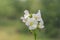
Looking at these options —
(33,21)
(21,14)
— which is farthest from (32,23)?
(21,14)

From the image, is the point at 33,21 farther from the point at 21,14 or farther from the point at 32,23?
the point at 21,14

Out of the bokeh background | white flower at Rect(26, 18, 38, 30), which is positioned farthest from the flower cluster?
the bokeh background

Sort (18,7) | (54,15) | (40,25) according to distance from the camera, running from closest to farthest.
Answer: (40,25) → (54,15) → (18,7)

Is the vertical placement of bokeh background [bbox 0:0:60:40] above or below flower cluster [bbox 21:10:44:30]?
above

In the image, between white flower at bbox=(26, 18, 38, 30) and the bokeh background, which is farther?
the bokeh background

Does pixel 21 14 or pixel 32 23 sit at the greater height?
pixel 21 14

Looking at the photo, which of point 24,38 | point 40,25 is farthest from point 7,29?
point 40,25

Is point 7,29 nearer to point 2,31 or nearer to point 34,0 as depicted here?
point 2,31

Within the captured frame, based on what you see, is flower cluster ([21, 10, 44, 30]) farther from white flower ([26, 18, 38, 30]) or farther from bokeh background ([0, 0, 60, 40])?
bokeh background ([0, 0, 60, 40])
